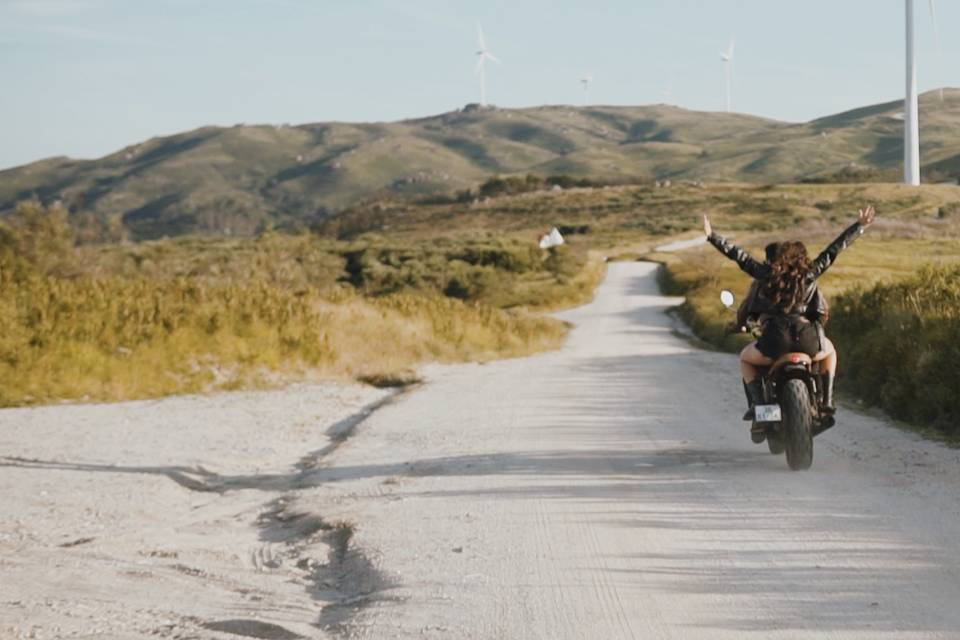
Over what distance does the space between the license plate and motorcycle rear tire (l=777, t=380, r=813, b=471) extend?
62 millimetres

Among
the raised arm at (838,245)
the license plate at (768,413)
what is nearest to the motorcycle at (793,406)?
the license plate at (768,413)

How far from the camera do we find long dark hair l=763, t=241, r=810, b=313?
990 cm

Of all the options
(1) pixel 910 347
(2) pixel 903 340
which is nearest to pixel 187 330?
(2) pixel 903 340

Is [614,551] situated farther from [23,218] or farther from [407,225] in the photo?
[407,225]

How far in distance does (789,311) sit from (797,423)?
3.18ft

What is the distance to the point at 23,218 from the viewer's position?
102 feet

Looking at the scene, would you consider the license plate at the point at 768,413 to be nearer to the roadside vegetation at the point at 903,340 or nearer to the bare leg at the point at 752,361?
the bare leg at the point at 752,361

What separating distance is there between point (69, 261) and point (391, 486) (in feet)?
76.9

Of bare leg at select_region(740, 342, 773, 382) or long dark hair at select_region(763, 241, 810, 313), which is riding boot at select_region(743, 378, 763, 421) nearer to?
bare leg at select_region(740, 342, 773, 382)

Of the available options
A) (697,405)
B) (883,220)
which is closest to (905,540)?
(697,405)

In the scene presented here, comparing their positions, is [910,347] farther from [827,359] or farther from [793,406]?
[793,406]

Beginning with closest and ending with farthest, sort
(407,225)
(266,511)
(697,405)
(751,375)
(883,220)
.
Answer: (266,511), (751,375), (697,405), (883,220), (407,225)

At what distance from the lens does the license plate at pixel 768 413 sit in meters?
9.64

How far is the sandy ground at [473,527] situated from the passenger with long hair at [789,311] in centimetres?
88
